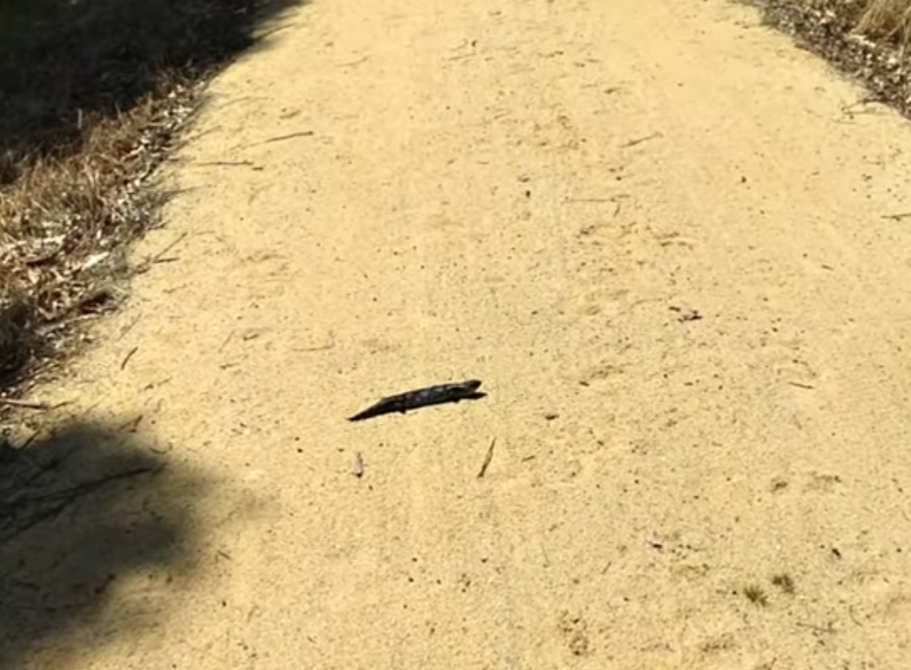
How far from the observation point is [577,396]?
4152 millimetres

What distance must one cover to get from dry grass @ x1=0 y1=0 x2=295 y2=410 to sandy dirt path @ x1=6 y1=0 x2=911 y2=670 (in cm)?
20

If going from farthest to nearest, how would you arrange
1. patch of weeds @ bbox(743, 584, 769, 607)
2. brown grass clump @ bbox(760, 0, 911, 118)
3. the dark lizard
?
1. brown grass clump @ bbox(760, 0, 911, 118)
2. the dark lizard
3. patch of weeds @ bbox(743, 584, 769, 607)

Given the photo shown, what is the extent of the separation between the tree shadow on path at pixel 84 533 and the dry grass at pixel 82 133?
48cm

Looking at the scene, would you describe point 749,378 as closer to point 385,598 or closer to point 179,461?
point 385,598

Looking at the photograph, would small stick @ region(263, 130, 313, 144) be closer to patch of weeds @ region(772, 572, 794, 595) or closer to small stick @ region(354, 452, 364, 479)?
small stick @ region(354, 452, 364, 479)

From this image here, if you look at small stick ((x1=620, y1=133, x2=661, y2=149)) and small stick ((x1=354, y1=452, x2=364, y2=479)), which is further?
small stick ((x1=620, y1=133, x2=661, y2=149))

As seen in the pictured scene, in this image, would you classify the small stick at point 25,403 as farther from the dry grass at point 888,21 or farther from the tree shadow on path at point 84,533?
the dry grass at point 888,21

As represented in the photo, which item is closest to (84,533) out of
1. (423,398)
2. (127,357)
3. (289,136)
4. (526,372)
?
(127,357)

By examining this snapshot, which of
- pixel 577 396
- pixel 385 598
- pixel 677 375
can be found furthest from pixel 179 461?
pixel 677 375

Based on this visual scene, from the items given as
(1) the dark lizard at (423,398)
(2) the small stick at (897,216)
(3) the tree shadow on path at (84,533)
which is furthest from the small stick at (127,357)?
(2) the small stick at (897,216)

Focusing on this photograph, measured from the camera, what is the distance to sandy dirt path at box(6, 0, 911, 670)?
3393 millimetres

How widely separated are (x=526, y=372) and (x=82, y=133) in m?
2.78

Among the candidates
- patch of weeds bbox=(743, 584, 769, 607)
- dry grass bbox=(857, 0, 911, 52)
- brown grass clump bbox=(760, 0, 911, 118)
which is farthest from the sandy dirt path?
dry grass bbox=(857, 0, 911, 52)

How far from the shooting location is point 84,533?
12.2 feet
